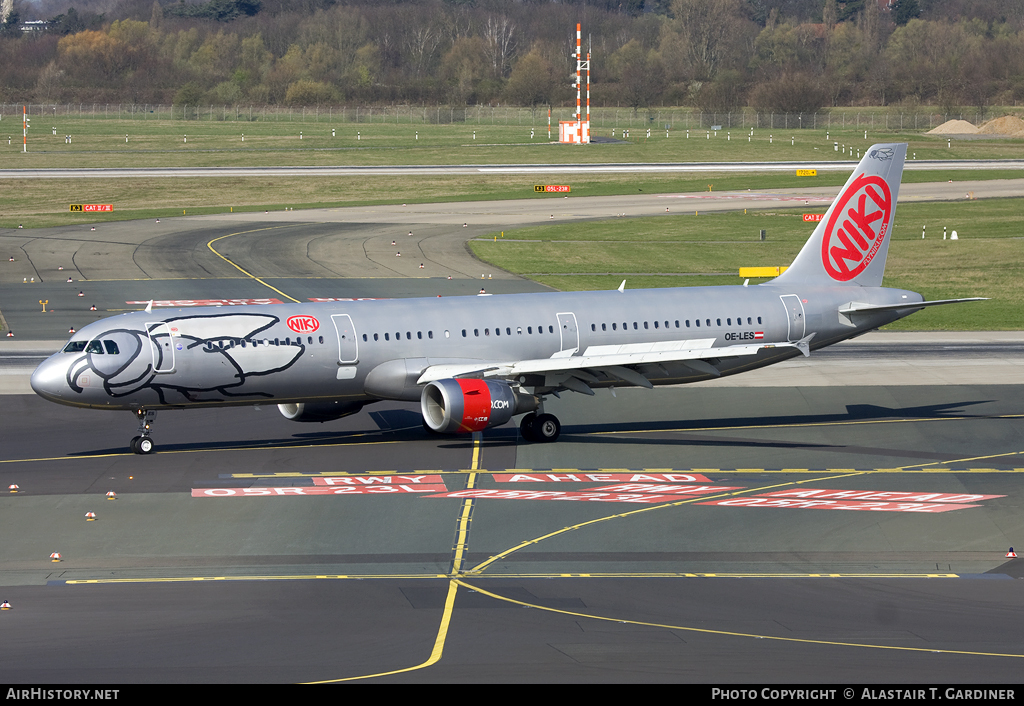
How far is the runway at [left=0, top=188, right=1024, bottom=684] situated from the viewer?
2206 cm

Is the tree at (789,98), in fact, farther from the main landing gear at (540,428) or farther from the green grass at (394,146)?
the main landing gear at (540,428)

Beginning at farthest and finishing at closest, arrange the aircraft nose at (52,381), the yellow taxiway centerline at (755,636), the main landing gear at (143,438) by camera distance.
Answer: the main landing gear at (143,438) < the aircraft nose at (52,381) < the yellow taxiway centerline at (755,636)

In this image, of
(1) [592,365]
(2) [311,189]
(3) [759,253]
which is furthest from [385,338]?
(2) [311,189]

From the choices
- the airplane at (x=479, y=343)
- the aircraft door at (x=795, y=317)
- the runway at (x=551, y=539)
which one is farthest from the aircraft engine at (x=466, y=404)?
the aircraft door at (x=795, y=317)

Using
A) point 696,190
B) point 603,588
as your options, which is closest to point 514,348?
point 603,588

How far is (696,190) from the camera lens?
126000 millimetres

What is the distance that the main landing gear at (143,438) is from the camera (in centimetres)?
4038

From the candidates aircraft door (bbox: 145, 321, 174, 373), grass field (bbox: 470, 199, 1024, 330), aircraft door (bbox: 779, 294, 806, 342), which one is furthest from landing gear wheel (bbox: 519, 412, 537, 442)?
grass field (bbox: 470, 199, 1024, 330)

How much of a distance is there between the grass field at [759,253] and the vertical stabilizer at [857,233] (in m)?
19.9

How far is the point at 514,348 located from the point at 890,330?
101ft

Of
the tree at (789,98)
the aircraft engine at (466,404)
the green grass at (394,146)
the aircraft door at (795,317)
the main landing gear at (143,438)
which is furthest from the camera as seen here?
the tree at (789,98)

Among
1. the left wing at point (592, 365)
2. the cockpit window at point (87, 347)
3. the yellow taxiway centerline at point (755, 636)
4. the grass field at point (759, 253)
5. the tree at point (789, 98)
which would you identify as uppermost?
the tree at point (789, 98)

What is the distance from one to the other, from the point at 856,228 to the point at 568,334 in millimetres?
12910

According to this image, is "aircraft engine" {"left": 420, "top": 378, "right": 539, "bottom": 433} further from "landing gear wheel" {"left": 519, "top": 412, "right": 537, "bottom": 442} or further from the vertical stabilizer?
the vertical stabilizer
